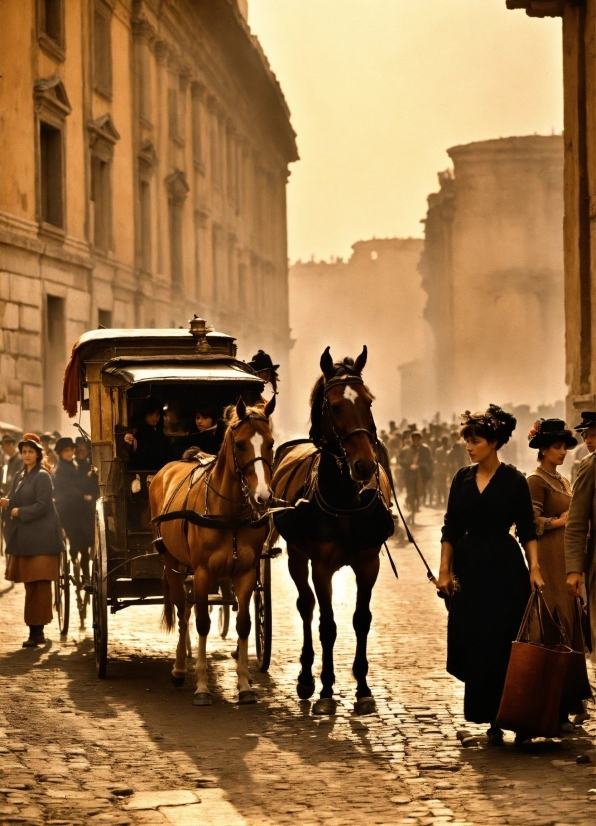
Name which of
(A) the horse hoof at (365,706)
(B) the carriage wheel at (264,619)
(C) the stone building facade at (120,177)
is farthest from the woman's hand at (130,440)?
(C) the stone building facade at (120,177)

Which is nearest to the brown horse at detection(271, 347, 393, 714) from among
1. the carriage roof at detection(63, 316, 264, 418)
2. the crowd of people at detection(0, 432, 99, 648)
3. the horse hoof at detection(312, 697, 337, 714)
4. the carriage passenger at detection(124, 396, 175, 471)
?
the horse hoof at detection(312, 697, 337, 714)

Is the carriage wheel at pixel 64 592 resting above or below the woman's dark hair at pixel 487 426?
below

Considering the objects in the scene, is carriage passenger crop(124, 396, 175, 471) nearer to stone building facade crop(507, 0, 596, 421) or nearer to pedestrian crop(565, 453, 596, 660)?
pedestrian crop(565, 453, 596, 660)

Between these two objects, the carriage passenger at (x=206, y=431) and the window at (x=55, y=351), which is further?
the window at (x=55, y=351)

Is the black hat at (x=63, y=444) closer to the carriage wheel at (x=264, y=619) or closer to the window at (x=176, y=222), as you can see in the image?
the carriage wheel at (x=264, y=619)

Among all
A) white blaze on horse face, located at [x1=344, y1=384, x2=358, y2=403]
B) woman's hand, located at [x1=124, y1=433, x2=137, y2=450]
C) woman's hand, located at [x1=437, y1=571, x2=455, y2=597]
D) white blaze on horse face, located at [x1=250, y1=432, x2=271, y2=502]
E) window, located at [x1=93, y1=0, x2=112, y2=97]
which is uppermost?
window, located at [x1=93, y1=0, x2=112, y2=97]

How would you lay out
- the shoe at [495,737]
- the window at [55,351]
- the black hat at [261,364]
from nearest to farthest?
the shoe at [495,737] → the black hat at [261,364] → the window at [55,351]

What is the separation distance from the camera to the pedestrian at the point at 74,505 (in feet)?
49.2

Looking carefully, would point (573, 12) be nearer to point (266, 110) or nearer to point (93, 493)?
point (93, 493)

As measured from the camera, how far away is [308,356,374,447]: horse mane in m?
9.47

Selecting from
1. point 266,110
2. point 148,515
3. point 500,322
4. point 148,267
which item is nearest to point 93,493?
point 148,515

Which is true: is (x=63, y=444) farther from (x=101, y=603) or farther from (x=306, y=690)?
(x=306, y=690)

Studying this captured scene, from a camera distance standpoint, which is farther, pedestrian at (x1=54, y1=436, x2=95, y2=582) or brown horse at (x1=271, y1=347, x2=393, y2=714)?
pedestrian at (x1=54, y1=436, x2=95, y2=582)

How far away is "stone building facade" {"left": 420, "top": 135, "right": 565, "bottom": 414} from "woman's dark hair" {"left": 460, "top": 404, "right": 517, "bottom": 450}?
63532mm
